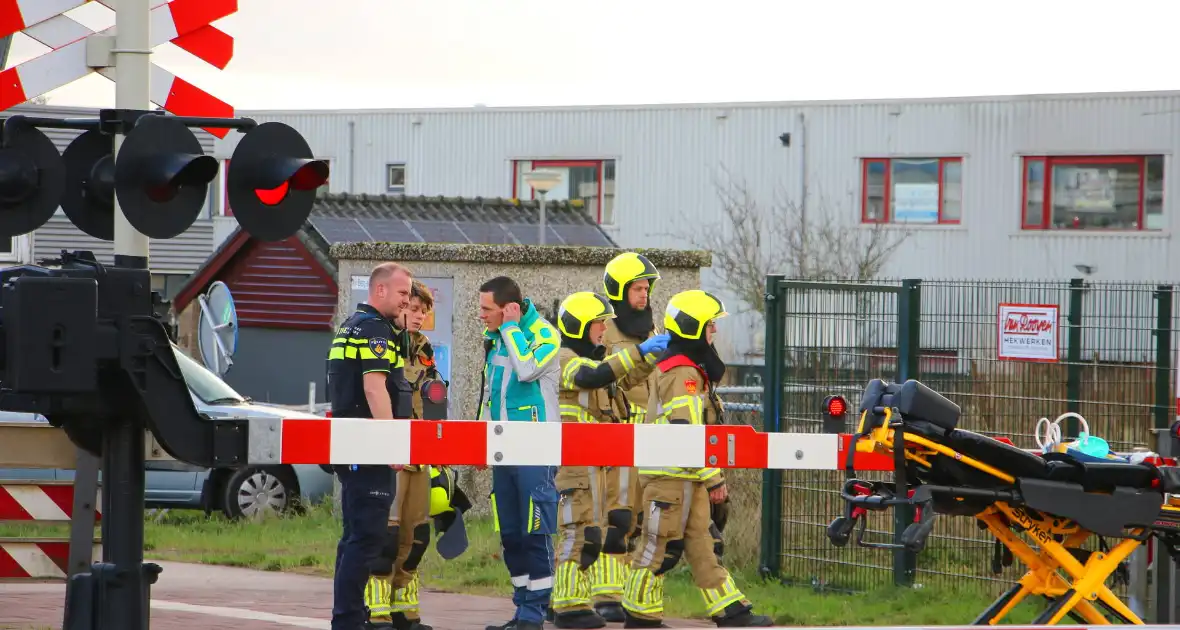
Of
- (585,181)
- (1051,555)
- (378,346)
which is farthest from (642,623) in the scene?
(585,181)

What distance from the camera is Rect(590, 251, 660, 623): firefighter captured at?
982cm

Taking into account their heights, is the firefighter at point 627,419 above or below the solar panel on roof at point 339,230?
below

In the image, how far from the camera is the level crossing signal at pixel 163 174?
6.15 m

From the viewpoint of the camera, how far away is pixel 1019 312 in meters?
10.4

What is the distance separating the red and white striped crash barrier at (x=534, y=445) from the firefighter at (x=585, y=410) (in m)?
2.42

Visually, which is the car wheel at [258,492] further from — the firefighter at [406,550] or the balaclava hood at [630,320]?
the firefighter at [406,550]

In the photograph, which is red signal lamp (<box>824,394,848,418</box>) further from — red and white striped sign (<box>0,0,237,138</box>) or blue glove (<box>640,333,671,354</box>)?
blue glove (<box>640,333,671,354</box>)

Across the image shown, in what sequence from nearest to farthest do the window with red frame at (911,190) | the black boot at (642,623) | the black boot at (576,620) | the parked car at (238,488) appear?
the black boot at (642,623) → the black boot at (576,620) → the parked car at (238,488) → the window with red frame at (911,190)

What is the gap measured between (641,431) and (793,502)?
471cm

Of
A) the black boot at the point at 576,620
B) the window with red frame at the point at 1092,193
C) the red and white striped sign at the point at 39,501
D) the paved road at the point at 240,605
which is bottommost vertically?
the paved road at the point at 240,605

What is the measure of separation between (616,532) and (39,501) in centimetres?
309

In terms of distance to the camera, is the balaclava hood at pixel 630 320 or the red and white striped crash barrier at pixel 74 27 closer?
the red and white striped crash barrier at pixel 74 27

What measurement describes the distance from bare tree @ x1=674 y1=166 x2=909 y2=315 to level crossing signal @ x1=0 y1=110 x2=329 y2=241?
23.2m

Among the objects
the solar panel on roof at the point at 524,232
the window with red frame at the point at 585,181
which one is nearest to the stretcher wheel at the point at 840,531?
the solar panel on roof at the point at 524,232
